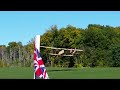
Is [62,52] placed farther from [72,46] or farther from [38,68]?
[38,68]

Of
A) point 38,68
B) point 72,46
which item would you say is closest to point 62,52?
point 72,46

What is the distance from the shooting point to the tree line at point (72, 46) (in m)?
26.0

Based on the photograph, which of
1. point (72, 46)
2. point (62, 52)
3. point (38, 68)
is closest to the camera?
point (38, 68)

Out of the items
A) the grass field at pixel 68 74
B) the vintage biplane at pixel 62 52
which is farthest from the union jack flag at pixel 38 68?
the vintage biplane at pixel 62 52

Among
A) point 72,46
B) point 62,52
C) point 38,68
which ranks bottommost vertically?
point 38,68

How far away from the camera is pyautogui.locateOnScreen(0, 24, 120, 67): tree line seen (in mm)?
26016

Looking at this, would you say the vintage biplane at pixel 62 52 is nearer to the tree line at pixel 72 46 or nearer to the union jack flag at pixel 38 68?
the tree line at pixel 72 46

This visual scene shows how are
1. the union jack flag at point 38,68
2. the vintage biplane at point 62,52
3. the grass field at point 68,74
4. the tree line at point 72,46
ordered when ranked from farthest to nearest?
1. the tree line at point 72,46
2. the vintage biplane at point 62,52
3. the grass field at point 68,74
4. the union jack flag at point 38,68

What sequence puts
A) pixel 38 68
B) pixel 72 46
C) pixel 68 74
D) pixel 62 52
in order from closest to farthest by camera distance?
pixel 38 68 → pixel 68 74 → pixel 62 52 → pixel 72 46

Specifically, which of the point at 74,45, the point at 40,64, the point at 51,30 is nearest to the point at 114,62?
the point at 74,45

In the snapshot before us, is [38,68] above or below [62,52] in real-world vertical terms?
below

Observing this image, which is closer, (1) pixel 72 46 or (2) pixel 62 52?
(2) pixel 62 52

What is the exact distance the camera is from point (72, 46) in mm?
29234

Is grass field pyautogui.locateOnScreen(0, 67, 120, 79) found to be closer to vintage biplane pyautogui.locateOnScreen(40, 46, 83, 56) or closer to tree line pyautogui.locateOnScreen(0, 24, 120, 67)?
vintage biplane pyautogui.locateOnScreen(40, 46, 83, 56)
